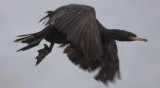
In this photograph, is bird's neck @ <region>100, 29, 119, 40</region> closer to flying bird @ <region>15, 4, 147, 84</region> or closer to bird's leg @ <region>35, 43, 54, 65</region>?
flying bird @ <region>15, 4, 147, 84</region>

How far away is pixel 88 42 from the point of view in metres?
15.5

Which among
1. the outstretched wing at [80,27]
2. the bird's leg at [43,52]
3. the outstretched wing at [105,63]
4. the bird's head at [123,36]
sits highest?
the outstretched wing at [80,27]

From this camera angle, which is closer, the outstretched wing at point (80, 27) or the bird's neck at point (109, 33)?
the outstretched wing at point (80, 27)

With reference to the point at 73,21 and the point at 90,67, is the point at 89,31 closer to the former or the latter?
the point at 73,21

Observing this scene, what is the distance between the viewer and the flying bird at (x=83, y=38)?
1549 centimetres

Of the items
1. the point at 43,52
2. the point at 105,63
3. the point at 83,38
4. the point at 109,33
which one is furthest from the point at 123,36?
the point at 83,38

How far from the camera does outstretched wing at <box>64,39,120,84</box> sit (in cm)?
1884

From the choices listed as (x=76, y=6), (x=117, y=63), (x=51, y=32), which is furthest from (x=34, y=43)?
(x=117, y=63)

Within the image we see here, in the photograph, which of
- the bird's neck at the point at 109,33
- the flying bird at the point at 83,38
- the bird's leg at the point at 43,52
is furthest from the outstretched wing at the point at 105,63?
the bird's leg at the point at 43,52

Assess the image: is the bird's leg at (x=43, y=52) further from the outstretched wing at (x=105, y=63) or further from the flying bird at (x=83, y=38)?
the outstretched wing at (x=105, y=63)

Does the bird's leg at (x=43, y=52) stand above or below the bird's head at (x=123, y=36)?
below

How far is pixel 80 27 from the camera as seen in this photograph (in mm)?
15883

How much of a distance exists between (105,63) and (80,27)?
3461mm

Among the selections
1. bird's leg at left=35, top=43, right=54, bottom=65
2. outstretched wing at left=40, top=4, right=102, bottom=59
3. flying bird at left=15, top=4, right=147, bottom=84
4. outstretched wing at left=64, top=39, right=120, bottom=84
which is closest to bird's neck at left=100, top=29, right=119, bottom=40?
flying bird at left=15, top=4, right=147, bottom=84
